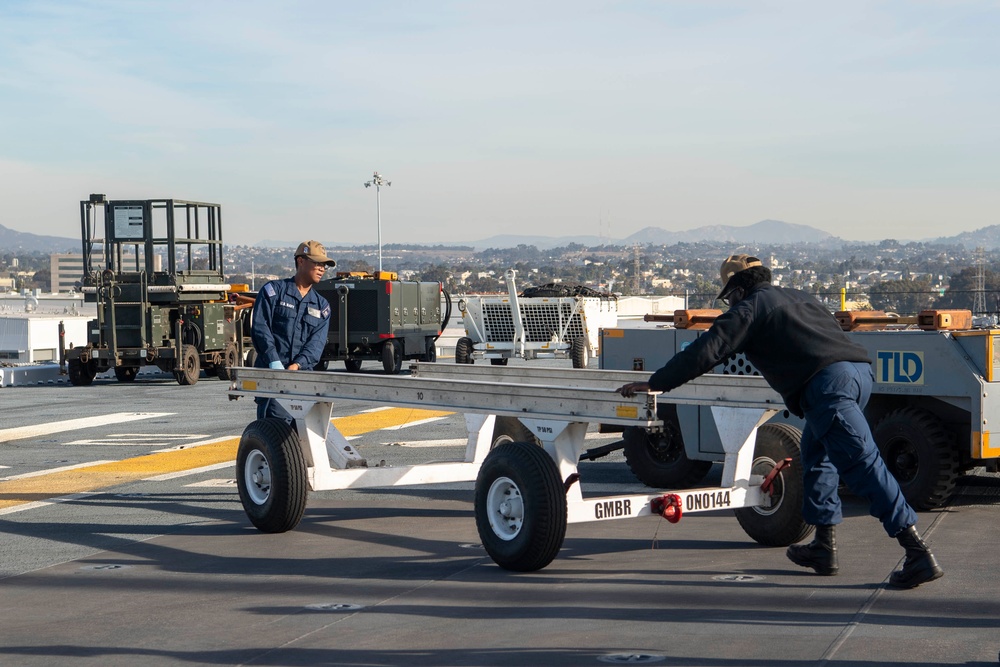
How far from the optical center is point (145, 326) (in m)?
25.2

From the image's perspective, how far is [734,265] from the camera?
734cm

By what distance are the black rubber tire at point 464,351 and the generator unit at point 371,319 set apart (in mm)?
1251

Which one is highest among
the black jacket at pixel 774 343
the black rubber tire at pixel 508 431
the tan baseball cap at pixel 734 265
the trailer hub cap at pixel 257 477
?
the tan baseball cap at pixel 734 265

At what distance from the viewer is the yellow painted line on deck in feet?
36.9

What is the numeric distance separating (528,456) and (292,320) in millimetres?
3148

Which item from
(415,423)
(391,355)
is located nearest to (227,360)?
(391,355)

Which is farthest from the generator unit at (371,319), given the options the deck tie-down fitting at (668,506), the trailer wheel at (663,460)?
the deck tie-down fitting at (668,506)

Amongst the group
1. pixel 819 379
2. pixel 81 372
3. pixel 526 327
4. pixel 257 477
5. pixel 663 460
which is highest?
pixel 819 379

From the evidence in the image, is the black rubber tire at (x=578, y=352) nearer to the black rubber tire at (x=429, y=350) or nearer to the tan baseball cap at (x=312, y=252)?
the black rubber tire at (x=429, y=350)

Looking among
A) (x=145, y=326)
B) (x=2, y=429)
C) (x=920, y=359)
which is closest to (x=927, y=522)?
(x=920, y=359)

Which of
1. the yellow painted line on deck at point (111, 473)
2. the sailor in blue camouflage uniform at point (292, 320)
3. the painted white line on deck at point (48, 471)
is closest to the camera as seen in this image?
the sailor in blue camouflage uniform at point (292, 320)

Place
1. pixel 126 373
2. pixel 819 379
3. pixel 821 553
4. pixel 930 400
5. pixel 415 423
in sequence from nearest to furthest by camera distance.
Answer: pixel 819 379 < pixel 821 553 < pixel 930 400 < pixel 415 423 < pixel 126 373

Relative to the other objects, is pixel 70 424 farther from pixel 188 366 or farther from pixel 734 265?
pixel 734 265

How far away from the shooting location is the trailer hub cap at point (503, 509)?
749 cm
